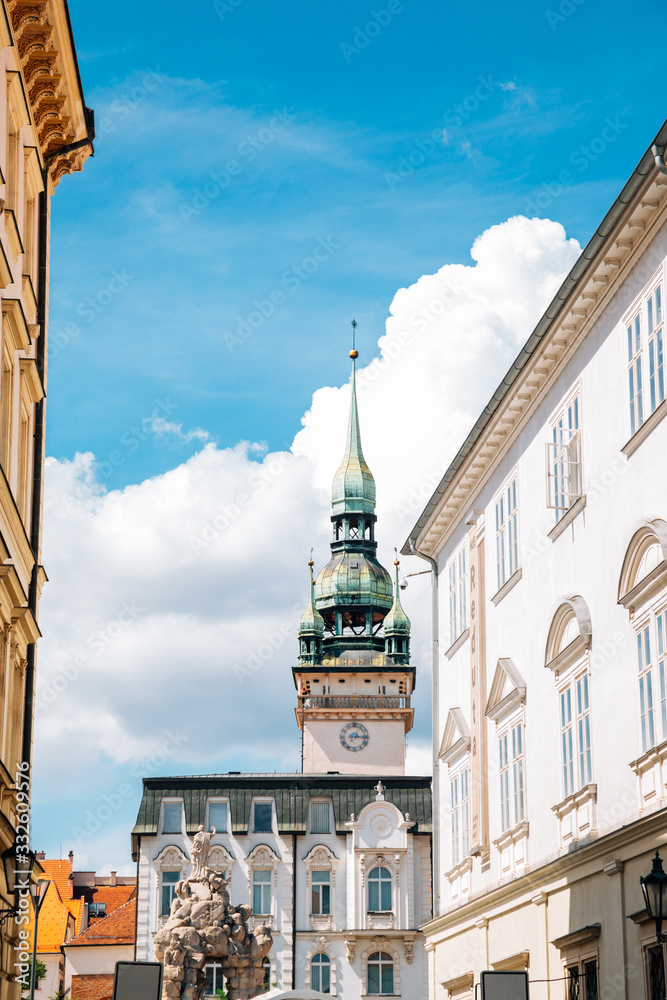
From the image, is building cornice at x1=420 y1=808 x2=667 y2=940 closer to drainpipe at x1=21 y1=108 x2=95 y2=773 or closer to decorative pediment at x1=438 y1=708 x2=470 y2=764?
decorative pediment at x1=438 y1=708 x2=470 y2=764

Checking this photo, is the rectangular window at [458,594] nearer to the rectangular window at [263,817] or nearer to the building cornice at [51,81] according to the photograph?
the building cornice at [51,81]

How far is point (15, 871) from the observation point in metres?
19.8

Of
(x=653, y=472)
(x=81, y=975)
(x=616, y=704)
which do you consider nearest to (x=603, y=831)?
(x=616, y=704)

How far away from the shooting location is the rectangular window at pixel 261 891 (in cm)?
6425

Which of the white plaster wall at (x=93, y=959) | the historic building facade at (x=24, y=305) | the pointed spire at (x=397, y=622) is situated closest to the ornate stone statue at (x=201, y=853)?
the historic building facade at (x=24, y=305)

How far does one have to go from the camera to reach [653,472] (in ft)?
61.4

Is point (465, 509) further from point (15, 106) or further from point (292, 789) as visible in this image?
point (292, 789)

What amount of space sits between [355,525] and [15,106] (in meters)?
93.9

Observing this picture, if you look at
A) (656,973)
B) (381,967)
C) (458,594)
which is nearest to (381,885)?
(381,967)

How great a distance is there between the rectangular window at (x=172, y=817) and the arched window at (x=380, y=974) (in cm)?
1050

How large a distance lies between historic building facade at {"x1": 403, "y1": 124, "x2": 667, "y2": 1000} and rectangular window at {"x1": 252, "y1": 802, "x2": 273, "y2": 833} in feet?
118

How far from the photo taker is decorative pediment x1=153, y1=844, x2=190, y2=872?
65.1 m

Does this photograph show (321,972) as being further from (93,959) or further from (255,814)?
(93,959)

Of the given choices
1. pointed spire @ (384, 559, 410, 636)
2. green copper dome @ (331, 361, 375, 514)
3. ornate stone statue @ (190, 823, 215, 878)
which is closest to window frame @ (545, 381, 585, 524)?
ornate stone statue @ (190, 823, 215, 878)
